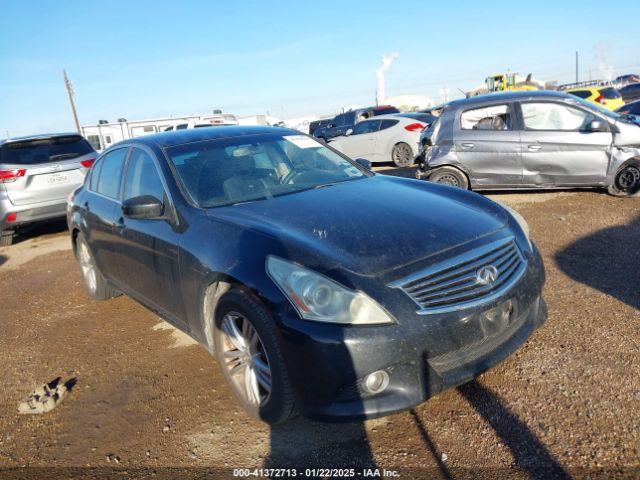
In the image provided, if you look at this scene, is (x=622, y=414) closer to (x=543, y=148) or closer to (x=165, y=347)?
(x=165, y=347)

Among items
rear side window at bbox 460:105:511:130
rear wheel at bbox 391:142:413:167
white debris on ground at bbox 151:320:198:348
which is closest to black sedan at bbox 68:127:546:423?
white debris on ground at bbox 151:320:198:348

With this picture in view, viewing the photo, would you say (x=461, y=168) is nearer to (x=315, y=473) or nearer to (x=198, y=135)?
(x=198, y=135)

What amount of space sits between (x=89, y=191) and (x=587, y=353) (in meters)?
4.41

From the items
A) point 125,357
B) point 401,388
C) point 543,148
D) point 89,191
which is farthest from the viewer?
point 543,148

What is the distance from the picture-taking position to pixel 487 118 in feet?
25.1

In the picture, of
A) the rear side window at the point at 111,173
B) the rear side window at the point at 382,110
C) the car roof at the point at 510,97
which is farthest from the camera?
the rear side window at the point at 382,110

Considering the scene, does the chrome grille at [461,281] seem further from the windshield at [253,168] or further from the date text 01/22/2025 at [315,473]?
the windshield at [253,168]

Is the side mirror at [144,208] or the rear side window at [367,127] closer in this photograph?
the side mirror at [144,208]

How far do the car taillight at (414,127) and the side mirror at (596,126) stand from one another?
5924 mm

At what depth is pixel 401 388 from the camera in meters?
2.34

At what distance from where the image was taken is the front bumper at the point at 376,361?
2256mm

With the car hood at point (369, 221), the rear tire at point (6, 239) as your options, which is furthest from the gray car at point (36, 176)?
the car hood at point (369, 221)

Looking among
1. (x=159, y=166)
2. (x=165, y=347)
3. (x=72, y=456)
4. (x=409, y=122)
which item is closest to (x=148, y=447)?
(x=72, y=456)

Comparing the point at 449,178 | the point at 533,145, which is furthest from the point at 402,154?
the point at 533,145
